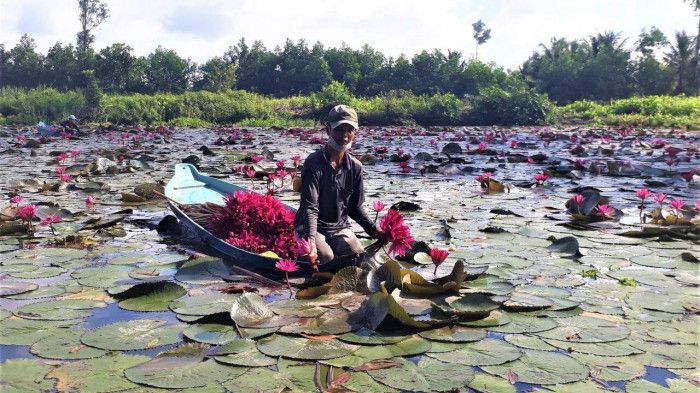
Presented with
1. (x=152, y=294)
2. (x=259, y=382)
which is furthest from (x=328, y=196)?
(x=259, y=382)

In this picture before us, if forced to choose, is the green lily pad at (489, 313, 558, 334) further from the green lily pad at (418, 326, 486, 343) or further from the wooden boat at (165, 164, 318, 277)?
the wooden boat at (165, 164, 318, 277)

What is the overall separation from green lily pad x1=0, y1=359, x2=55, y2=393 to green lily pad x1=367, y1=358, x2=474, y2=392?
1.30 metres

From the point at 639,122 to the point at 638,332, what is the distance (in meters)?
26.3

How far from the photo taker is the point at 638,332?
288cm

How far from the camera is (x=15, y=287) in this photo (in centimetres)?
352

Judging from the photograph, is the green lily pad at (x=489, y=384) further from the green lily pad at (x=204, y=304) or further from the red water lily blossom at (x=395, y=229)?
the green lily pad at (x=204, y=304)

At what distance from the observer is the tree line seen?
40156 mm

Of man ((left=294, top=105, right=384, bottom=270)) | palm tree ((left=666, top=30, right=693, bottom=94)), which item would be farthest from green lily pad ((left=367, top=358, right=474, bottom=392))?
palm tree ((left=666, top=30, right=693, bottom=94))

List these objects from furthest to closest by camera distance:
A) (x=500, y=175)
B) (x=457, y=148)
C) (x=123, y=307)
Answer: (x=457, y=148) → (x=500, y=175) → (x=123, y=307)

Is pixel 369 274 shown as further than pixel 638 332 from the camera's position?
Yes

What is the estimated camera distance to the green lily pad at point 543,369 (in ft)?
7.79

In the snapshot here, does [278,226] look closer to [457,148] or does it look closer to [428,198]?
[428,198]

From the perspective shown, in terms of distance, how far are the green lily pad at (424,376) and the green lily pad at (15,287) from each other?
2.29 metres

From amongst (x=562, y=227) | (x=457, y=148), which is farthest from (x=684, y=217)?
(x=457, y=148)
